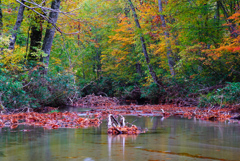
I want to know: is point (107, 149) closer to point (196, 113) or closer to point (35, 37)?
point (196, 113)

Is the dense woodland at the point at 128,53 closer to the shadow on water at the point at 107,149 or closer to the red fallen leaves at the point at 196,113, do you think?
the red fallen leaves at the point at 196,113

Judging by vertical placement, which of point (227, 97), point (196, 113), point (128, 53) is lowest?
point (196, 113)

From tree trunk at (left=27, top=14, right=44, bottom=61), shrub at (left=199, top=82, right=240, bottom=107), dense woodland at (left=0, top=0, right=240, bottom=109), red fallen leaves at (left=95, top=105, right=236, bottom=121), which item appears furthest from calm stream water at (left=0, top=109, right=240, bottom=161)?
tree trunk at (left=27, top=14, right=44, bottom=61)

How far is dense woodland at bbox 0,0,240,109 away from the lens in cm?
1126

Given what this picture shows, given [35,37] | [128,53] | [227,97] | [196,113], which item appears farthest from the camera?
[128,53]

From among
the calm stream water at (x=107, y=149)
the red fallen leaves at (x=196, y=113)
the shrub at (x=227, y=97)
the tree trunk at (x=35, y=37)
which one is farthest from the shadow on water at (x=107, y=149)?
the tree trunk at (x=35, y=37)

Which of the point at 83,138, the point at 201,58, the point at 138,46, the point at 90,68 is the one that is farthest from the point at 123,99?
the point at 83,138

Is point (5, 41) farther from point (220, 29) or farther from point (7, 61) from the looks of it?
point (220, 29)

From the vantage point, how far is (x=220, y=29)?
18781 millimetres

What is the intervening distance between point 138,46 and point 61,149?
78.5ft

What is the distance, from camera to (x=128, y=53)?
97.1ft

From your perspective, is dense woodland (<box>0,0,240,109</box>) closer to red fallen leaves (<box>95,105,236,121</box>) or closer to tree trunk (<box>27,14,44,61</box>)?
tree trunk (<box>27,14,44,61</box>)

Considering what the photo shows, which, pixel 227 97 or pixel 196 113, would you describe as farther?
pixel 227 97


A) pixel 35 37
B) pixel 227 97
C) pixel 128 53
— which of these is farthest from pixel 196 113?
pixel 128 53
